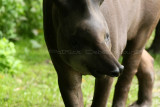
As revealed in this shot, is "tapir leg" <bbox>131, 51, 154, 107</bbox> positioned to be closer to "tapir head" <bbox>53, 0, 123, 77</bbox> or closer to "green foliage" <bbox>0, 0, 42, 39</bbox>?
"tapir head" <bbox>53, 0, 123, 77</bbox>

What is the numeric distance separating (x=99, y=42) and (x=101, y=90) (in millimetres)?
939

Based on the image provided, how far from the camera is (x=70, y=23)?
9.11 ft

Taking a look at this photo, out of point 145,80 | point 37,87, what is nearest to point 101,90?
point 145,80

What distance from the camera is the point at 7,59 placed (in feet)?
19.3

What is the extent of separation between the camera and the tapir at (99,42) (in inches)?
106

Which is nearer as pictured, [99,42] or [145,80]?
[99,42]

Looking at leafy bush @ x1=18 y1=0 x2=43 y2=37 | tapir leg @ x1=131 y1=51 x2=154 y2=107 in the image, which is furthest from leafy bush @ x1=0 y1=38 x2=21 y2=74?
leafy bush @ x1=18 y1=0 x2=43 y2=37

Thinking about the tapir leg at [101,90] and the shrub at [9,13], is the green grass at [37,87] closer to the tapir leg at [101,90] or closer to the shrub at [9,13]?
the shrub at [9,13]

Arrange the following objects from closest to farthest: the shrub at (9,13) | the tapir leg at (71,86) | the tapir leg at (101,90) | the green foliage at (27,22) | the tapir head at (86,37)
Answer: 1. the tapir head at (86,37)
2. the tapir leg at (71,86)
3. the tapir leg at (101,90)
4. the shrub at (9,13)
5. the green foliage at (27,22)

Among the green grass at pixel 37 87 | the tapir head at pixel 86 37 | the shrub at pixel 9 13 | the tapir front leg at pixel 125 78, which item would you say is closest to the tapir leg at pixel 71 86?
the tapir head at pixel 86 37

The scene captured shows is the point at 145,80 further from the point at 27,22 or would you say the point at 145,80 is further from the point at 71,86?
the point at 27,22

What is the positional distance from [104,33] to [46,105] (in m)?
2.14

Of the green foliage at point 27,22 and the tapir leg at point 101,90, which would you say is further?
the green foliage at point 27,22

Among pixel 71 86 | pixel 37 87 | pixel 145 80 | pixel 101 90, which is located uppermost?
pixel 71 86
